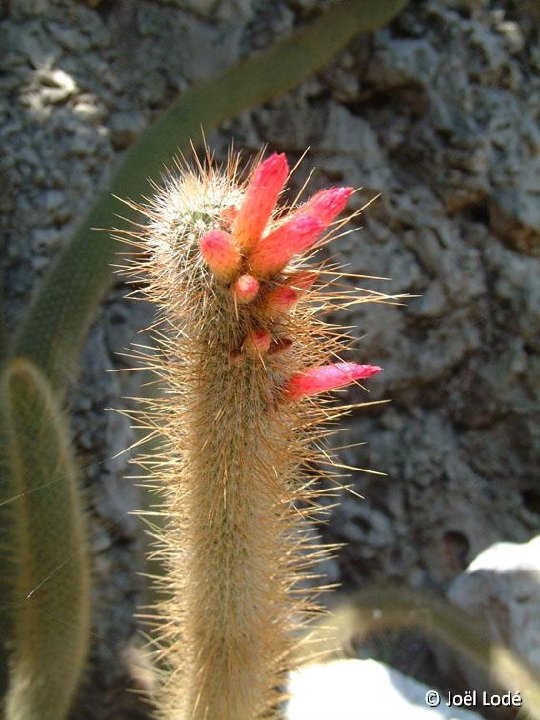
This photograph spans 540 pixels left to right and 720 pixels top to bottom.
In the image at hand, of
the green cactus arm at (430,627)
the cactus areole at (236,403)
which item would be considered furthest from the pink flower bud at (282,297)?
the green cactus arm at (430,627)

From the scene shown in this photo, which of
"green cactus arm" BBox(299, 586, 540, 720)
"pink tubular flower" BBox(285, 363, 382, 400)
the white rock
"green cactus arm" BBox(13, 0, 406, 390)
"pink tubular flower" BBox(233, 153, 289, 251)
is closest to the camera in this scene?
"pink tubular flower" BBox(233, 153, 289, 251)

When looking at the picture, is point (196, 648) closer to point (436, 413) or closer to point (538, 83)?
point (436, 413)

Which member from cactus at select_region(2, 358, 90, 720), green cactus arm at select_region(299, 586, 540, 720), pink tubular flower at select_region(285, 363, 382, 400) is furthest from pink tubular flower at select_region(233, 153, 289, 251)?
green cactus arm at select_region(299, 586, 540, 720)

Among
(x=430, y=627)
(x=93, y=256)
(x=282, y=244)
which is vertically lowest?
(x=430, y=627)

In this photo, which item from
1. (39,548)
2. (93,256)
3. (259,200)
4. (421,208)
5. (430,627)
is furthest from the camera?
(421,208)

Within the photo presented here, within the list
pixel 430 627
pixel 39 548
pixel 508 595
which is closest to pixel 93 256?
pixel 39 548

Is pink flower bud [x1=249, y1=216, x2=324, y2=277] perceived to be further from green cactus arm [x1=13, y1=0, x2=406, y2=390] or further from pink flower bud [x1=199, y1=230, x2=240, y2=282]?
green cactus arm [x1=13, y1=0, x2=406, y2=390]

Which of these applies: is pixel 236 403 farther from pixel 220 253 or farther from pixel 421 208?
pixel 421 208

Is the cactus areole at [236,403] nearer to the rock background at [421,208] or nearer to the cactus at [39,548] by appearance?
the cactus at [39,548]
